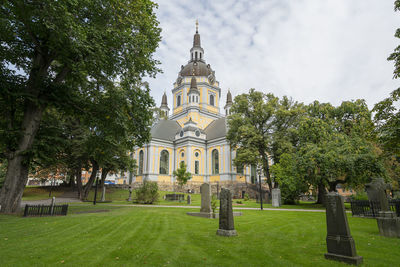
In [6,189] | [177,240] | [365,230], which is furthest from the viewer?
[6,189]

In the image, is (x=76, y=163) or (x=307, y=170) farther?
(x=76, y=163)

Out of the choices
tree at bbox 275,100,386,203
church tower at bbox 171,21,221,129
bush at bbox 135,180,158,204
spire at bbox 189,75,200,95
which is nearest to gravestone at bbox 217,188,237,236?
tree at bbox 275,100,386,203

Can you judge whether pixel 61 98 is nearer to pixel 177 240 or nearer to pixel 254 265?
pixel 177 240

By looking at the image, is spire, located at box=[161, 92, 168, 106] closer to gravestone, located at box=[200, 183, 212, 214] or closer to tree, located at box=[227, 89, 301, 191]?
tree, located at box=[227, 89, 301, 191]

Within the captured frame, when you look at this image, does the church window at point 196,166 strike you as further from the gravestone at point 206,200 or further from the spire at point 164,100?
the gravestone at point 206,200

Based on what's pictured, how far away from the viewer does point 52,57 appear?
502 inches

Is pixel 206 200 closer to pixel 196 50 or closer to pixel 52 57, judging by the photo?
pixel 52 57

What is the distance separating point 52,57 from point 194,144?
98.5 feet

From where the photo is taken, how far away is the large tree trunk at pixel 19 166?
38.2 feet

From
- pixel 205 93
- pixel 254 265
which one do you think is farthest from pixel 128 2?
pixel 205 93

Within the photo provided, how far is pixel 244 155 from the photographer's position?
1105 inches

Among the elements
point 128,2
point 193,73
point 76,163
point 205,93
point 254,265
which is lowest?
point 254,265

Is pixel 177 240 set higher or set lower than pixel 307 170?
lower

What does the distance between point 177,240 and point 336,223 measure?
4.11 meters
